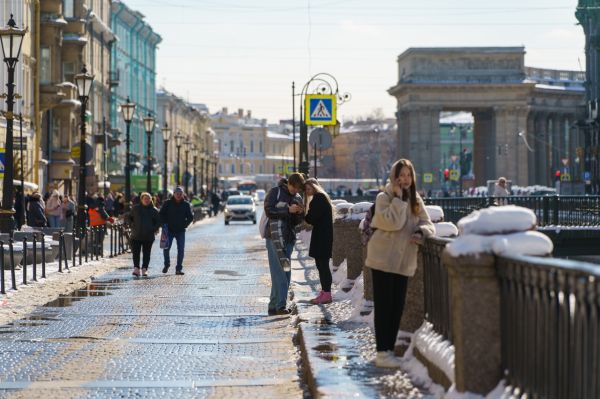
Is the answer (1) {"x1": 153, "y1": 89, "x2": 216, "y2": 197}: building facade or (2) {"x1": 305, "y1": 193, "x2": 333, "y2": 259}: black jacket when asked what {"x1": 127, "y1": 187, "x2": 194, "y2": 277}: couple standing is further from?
(1) {"x1": 153, "y1": 89, "x2": 216, "y2": 197}: building facade

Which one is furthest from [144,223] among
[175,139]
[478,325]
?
[175,139]

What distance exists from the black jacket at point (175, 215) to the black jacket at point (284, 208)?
10.1 meters

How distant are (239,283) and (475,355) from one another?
1726 centimetres

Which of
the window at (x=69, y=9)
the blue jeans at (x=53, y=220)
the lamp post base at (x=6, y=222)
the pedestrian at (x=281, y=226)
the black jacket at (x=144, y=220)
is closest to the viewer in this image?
the pedestrian at (x=281, y=226)

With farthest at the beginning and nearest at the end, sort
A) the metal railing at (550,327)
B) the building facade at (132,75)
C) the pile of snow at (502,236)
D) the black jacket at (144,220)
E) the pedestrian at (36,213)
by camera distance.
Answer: the building facade at (132,75) → the pedestrian at (36,213) → the black jacket at (144,220) → the pile of snow at (502,236) → the metal railing at (550,327)

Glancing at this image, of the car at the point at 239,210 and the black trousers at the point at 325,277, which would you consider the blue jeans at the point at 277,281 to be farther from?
the car at the point at 239,210

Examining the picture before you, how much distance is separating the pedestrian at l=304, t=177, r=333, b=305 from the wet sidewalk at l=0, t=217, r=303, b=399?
91 centimetres

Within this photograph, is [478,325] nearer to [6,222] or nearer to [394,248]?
[394,248]

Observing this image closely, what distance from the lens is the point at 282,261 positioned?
18625 millimetres

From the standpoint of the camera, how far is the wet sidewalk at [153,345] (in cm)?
1165

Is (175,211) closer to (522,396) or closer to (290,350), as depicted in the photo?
(290,350)

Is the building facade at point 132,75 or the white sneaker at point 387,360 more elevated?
the building facade at point 132,75

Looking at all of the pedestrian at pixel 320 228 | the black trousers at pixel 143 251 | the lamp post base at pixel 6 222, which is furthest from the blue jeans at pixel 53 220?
the pedestrian at pixel 320 228

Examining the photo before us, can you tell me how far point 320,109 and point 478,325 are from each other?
33948 mm
